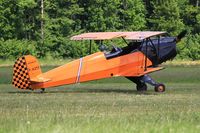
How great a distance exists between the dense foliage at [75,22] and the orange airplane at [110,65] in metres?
34.2

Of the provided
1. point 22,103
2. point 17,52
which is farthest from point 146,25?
point 22,103

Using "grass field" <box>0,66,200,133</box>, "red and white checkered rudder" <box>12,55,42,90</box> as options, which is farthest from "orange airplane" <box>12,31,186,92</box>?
"grass field" <box>0,66,200,133</box>

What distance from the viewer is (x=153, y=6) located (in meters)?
68.4

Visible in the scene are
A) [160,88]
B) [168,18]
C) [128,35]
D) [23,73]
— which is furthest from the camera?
[168,18]

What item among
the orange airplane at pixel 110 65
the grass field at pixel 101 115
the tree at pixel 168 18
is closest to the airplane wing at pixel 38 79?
the orange airplane at pixel 110 65

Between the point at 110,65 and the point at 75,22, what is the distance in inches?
1601

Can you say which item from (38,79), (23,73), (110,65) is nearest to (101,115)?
(38,79)

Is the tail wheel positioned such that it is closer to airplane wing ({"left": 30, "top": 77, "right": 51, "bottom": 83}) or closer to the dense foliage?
airplane wing ({"left": 30, "top": 77, "right": 51, "bottom": 83})

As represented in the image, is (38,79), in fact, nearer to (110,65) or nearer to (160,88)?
(110,65)

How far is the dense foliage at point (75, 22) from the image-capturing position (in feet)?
200

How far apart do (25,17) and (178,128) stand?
53213 mm

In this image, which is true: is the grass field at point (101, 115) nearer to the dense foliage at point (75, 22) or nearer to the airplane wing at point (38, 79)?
the airplane wing at point (38, 79)

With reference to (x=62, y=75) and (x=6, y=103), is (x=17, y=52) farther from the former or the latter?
(x=6, y=103)

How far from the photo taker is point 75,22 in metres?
66.0
